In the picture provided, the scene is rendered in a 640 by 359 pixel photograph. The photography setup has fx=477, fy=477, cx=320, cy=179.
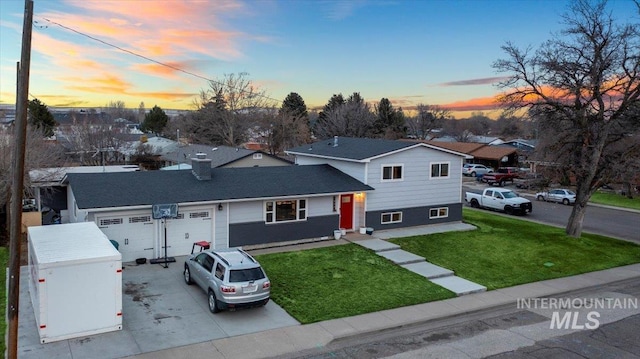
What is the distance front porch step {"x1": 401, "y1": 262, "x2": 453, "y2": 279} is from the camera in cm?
1869

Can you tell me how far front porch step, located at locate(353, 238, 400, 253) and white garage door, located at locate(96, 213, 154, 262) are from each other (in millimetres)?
9429

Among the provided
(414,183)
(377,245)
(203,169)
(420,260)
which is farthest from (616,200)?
(203,169)

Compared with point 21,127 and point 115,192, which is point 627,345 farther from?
point 115,192

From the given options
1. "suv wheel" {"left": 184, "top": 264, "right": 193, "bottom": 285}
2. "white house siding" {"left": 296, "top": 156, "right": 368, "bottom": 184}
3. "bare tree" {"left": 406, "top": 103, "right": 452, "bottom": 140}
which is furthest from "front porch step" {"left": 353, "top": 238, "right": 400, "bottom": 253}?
"bare tree" {"left": 406, "top": 103, "right": 452, "bottom": 140}

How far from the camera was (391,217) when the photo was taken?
2598cm

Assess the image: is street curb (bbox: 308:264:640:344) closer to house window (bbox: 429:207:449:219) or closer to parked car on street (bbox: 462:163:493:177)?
house window (bbox: 429:207:449:219)

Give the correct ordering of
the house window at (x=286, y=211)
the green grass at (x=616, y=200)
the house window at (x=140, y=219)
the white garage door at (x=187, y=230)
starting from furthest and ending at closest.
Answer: the green grass at (x=616, y=200) < the house window at (x=286, y=211) < the white garage door at (x=187, y=230) < the house window at (x=140, y=219)

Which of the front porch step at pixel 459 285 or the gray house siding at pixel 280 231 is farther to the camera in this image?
the gray house siding at pixel 280 231

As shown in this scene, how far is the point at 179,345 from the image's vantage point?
12141 millimetres

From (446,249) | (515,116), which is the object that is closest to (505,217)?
(515,116)

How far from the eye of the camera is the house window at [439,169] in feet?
89.1

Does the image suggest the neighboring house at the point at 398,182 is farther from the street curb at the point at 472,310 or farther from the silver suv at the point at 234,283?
the silver suv at the point at 234,283

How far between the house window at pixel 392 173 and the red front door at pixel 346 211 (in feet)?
7.31

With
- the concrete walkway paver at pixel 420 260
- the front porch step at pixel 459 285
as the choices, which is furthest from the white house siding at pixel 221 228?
the front porch step at pixel 459 285
